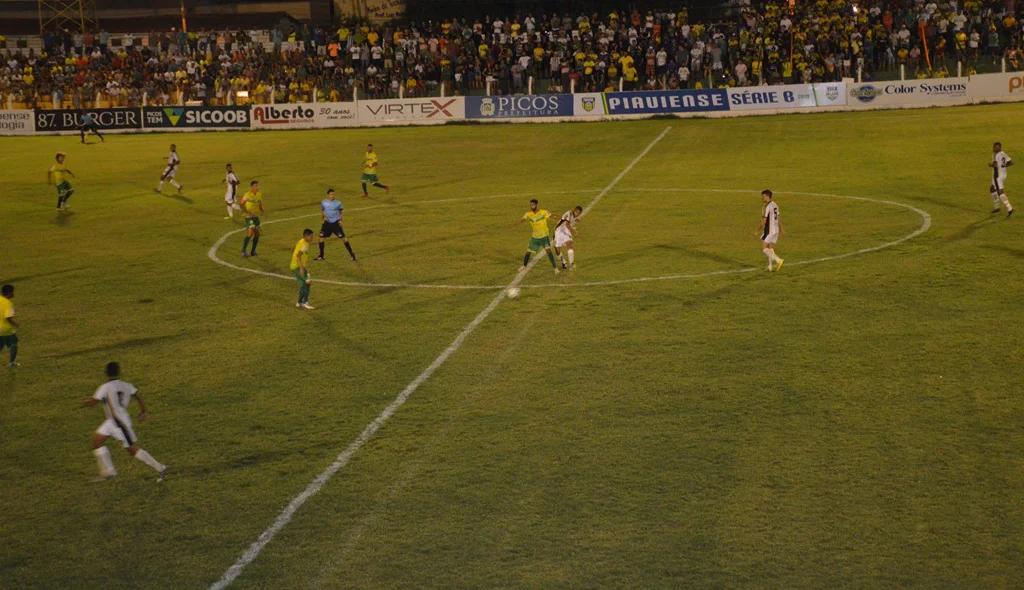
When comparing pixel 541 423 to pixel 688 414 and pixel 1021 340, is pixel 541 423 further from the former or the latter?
pixel 1021 340

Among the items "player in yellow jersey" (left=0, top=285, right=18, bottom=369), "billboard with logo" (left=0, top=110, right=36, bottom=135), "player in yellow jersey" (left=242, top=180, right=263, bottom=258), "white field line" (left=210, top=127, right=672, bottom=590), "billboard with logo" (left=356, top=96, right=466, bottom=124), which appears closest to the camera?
"white field line" (left=210, top=127, right=672, bottom=590)

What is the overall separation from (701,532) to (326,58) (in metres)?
55.5

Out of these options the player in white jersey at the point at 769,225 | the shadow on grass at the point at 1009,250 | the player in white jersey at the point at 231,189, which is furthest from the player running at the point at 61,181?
the shadow on grass at the point at 1009,250

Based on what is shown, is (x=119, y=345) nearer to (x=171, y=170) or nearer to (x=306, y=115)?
(x=171, y=170)

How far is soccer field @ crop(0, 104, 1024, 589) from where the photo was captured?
1077 centimetres

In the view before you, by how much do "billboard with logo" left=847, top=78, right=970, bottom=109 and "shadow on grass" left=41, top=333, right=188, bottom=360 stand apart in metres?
40.5

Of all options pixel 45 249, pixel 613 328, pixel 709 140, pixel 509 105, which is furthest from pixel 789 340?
pixel 509 105

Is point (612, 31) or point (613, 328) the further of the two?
point (612, 31)

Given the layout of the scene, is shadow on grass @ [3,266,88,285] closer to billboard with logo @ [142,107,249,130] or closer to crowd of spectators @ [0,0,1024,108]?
crowd of spectators @ [0,0,1024,108]

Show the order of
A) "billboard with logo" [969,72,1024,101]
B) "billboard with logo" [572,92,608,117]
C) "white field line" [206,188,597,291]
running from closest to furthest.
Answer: "white field line" [206,188,597,291]
"billboard with logo" [969,72,1024,101]
"billboard with logo" [572,92,608,117]

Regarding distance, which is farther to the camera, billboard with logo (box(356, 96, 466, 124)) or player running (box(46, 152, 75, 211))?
billboard with logo (box(356, 96, 466, 124))

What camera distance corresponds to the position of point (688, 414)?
1437cm

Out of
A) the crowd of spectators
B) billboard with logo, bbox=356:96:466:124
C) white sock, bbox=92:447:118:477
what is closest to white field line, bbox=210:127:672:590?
white sock, bbox=92:447:118:477

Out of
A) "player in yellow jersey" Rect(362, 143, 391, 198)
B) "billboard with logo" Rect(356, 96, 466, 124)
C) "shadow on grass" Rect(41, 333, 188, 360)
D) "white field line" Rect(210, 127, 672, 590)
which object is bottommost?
"white field line" Rect(210, 127, 672, 590)
